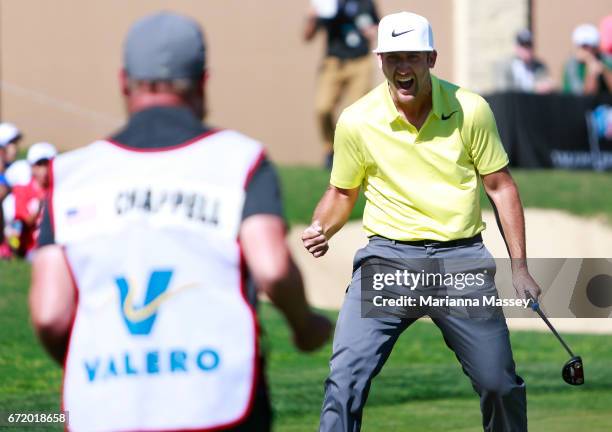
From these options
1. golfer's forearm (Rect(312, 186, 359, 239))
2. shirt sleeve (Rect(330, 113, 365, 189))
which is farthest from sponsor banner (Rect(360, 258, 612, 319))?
shirt sleeve (Rect(330, 113, 365, 189))

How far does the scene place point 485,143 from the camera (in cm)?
616

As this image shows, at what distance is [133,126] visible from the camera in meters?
3.61

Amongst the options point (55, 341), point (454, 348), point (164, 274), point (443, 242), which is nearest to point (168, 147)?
point (164, 274)

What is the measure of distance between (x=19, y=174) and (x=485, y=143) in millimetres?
7807

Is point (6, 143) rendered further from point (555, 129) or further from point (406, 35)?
point (406, 35)

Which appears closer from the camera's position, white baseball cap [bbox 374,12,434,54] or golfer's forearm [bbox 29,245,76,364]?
golfer's forearm [bbox 29,245,76,364]

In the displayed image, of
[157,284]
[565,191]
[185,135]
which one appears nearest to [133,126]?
[185,135]

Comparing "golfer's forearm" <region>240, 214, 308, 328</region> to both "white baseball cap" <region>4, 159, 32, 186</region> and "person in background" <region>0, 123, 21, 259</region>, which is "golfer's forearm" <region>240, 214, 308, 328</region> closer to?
"white baseball cap" <region>4, 159, 32, 186</region>

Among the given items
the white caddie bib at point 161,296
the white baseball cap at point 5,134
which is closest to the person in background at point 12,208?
the white baseball cap at point 5,134

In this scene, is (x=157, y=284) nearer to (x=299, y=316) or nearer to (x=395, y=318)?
(x=299, y=316)

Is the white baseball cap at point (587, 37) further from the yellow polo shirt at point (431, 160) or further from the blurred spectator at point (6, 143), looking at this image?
the yellow polo shirt at point (431, 160)

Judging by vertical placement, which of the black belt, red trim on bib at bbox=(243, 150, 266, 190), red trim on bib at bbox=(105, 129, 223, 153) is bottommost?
the black belt

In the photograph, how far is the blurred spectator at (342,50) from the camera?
16156mm

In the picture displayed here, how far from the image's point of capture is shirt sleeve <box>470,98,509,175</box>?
6160mm
